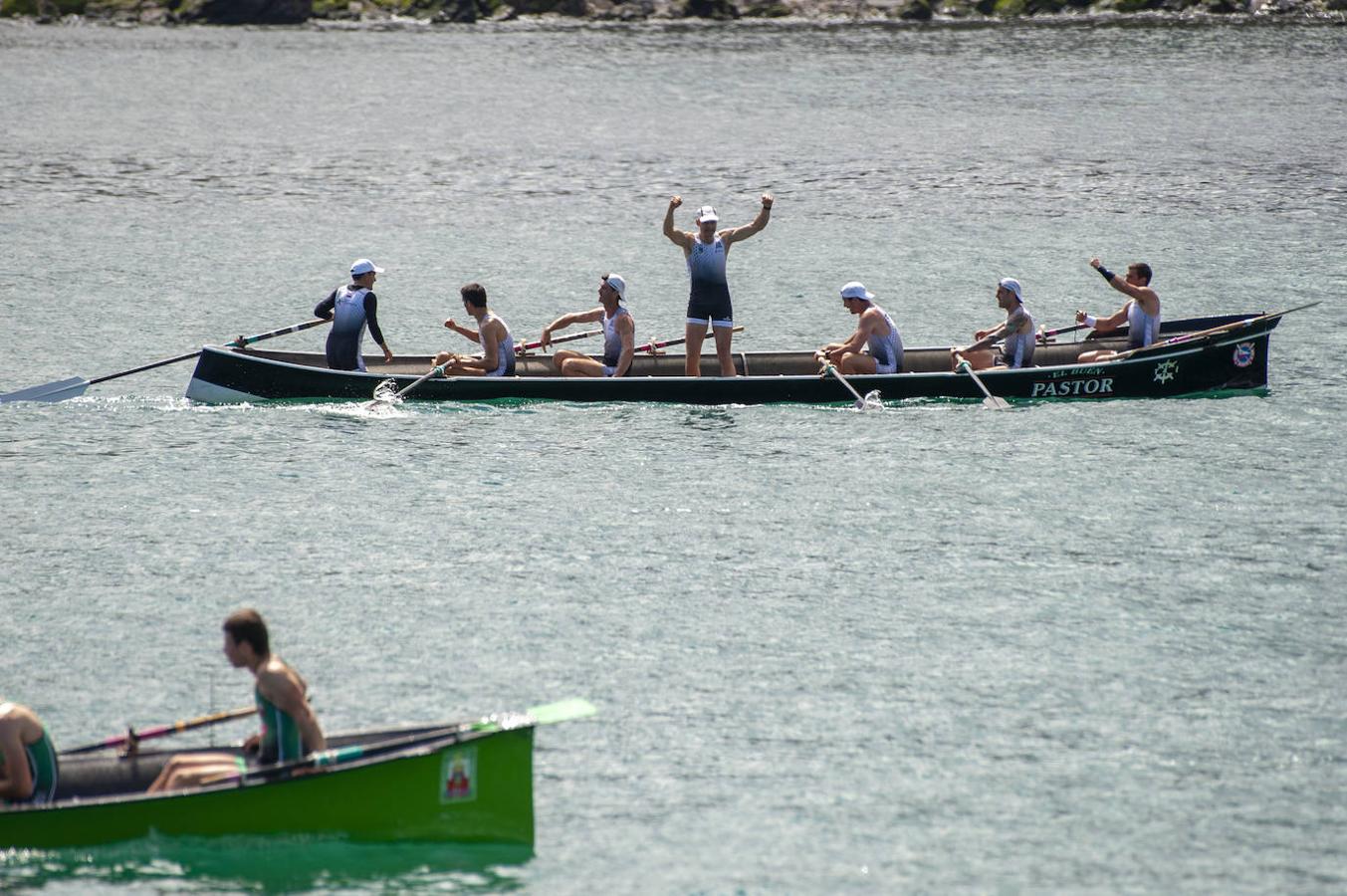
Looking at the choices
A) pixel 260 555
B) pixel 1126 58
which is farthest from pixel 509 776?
pixel 1126 58

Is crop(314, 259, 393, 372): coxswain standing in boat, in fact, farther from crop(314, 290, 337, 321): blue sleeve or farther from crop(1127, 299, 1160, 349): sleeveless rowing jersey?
crop(1127, 299, 1160, 349): sleeveless rowing jersey

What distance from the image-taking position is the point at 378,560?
1861 cm

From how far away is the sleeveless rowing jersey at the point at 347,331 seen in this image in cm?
2325

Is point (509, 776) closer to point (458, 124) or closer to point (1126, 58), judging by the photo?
point (458, 124)

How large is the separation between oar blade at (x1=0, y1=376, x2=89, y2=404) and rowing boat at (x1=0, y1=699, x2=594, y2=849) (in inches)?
520

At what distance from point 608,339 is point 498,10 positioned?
197ft

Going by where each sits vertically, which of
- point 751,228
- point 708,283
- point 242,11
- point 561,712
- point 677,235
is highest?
point 242,11

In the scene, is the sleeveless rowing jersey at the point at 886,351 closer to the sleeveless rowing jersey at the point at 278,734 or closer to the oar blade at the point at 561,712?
the oar blade at the point at 561,712

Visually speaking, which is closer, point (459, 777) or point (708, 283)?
point (459, 777)

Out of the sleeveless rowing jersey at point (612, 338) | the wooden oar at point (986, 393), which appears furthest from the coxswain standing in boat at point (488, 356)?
the wooden oar at point (986, 393)

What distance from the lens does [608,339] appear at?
2377cm

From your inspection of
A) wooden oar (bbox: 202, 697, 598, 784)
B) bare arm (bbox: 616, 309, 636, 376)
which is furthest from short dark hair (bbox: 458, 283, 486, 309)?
wooden oar (bbox: 202, 697, 598, 784)

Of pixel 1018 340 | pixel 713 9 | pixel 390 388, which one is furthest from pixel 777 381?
pixel 713 9

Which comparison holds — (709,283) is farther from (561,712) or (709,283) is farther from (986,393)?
(561,712)
